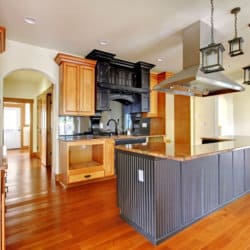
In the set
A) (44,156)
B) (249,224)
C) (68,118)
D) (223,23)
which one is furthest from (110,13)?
(44,156)

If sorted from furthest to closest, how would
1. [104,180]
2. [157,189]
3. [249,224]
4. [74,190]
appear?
[104,180] < [74,190] < [249,224] < [157,189]

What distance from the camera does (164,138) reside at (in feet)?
17.7

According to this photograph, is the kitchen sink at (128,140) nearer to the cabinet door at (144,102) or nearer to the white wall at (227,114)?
the cabinet door at (144,102)

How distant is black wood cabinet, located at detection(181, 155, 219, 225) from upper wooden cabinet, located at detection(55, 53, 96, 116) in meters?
2.63

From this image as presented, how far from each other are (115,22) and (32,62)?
1.98m

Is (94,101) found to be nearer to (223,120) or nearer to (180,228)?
(180,228)

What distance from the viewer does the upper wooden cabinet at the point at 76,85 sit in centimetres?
387

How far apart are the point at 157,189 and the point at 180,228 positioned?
25.0 inches

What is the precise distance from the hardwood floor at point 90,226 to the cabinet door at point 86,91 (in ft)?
5.77

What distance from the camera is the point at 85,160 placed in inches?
170

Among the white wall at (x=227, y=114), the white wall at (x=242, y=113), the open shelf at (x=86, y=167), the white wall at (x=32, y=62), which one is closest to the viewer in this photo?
the white wall at (x=32, y=62)

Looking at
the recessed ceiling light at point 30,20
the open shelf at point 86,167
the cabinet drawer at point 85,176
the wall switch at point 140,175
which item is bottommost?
the cabinet drawer at point 85,176

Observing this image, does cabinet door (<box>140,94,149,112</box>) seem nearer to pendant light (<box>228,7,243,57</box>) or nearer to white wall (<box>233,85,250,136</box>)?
pendant light (<box>228,7,243,57</box>)

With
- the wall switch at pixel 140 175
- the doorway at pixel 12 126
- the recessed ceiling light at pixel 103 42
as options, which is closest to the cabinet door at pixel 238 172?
the wall switch at pixel 140 175
